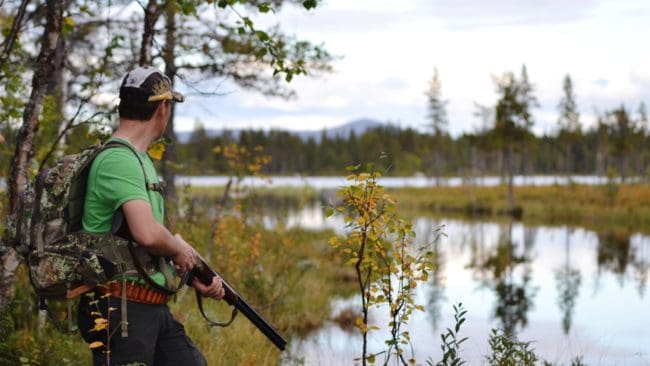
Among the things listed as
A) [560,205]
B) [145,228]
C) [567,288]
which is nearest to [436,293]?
[567,288]

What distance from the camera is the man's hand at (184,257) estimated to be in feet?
10.7

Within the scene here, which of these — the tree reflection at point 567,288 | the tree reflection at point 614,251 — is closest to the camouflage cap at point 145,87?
the tree reflection at point 567,288

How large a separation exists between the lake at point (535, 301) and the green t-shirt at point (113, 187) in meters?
2.42

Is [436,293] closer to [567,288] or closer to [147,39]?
[567,288]

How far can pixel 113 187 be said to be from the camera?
3129 millimetres

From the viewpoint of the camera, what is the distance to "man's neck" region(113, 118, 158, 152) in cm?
331

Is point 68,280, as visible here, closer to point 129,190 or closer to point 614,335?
point 129,190

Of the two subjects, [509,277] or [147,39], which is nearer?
[147,39]

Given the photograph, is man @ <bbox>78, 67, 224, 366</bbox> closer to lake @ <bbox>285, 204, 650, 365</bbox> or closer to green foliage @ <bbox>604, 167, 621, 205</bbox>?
lake @ <bbox>285, 204, 650, 365</bbox>

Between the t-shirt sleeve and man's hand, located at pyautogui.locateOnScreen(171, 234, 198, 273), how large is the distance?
0.88 feet

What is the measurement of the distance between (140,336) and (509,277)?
669 inches

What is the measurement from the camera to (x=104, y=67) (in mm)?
6281

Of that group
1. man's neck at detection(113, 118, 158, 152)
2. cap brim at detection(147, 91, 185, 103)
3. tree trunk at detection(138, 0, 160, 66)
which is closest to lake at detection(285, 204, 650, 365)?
cap brim at detection(147, 91, 185, 103)

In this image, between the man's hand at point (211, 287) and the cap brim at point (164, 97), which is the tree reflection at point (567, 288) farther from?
the cap brim at point (164, 97)
